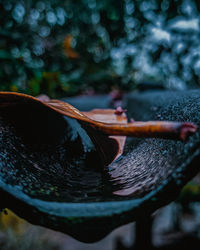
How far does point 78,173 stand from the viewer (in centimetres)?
59

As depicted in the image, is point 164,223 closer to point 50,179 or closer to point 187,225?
point 187,225

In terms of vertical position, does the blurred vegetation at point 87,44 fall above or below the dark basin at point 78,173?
above

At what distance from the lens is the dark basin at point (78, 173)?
1.32 feet

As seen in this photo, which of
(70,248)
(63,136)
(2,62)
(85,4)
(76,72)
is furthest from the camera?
(70,248)

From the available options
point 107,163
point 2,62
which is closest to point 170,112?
point 107,163

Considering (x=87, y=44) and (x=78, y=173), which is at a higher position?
(x=87, y=44)

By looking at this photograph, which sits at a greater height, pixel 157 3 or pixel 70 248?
pixel 157 3

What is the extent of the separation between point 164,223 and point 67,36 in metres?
6.08

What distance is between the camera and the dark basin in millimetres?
403

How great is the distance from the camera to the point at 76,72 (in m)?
2.89

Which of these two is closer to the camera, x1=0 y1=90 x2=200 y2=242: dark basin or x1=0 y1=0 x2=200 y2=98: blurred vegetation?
x1=0 y1=90 x2=200 y2=242: dark basin

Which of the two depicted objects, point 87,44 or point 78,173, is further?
point 87,44

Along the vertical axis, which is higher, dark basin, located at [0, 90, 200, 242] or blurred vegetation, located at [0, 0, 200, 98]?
blurred vegetation, located at [0, 0, 200, 98]

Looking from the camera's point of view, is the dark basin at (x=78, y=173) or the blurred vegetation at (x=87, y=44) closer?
the dark basin at (x=78, y=173)
